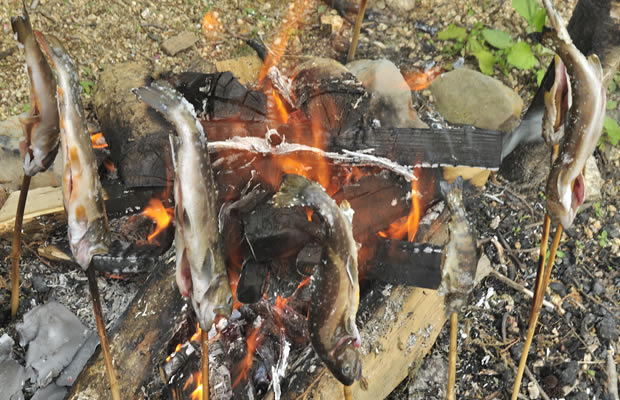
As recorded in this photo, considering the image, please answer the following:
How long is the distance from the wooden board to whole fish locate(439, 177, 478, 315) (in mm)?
1869

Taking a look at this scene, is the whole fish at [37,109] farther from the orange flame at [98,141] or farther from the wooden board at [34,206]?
the orange flame at [98,141]

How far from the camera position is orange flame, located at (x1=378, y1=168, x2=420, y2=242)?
2385 millimetres

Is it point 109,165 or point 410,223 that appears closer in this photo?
point 410,223

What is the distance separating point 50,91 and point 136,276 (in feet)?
3.49

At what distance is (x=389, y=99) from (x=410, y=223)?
83 centimetres

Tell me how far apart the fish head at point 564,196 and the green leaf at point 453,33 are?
7.81ft

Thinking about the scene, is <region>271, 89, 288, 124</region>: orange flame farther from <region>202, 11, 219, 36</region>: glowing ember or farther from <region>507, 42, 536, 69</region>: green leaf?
<region>507, 42, 536, 69</region>: green leaf

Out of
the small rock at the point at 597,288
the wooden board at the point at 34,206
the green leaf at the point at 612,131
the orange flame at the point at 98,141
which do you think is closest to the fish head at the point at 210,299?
the wooden board at the point at 34,206

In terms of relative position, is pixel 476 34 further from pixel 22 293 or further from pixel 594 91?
pixel 22 293

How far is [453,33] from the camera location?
3842mm

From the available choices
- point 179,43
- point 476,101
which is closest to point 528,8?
point 476,101

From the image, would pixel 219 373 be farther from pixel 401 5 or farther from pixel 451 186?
pixel 401 5

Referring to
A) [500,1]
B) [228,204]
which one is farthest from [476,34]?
[228,204]

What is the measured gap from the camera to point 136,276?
251cm
